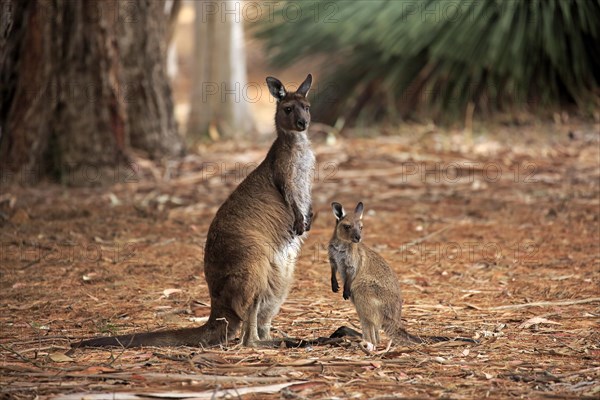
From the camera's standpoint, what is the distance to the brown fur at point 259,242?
423cm

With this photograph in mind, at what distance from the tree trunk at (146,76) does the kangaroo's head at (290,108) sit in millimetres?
4325

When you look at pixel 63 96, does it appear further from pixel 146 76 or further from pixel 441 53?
pixel 441 53

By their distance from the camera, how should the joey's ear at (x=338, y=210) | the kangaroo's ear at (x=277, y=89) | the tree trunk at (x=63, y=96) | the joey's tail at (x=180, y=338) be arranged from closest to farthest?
1. the joey's tail at (x=180, y=338)
2. the joey's ear at (x=338, y=210)
3. the kangaroo's ear at (x=277, y=89)
4. the tree trunk at (x=63, y=96)

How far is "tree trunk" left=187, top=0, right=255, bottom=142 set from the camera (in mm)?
12008

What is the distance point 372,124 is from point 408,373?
7.54 meters

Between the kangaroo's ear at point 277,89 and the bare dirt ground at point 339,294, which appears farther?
the kangaroo's ear at point 277,89

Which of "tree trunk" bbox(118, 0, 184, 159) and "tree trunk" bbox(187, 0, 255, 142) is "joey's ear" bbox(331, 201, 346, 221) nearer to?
"tree trunk" bbox(118, 0, 184, 159)

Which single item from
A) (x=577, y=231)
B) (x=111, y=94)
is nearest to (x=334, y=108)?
(x=111, y=94)

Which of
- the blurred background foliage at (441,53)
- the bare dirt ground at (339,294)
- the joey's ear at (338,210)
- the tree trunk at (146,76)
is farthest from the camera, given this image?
the blurred background foliage at (441,53)

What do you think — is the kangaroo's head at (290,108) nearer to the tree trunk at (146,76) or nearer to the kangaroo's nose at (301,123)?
the kangaroo's nose at (301,123)

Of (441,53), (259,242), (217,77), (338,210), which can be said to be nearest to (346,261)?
(338,210)

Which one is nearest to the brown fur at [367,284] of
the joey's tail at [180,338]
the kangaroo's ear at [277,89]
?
the joey's tail at [180,338]

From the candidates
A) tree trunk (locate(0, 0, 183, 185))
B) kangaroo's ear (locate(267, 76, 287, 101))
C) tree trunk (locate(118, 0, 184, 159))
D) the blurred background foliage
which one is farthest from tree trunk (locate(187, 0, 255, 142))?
kangaroo's ear (locate(267, 76, 287, 101))

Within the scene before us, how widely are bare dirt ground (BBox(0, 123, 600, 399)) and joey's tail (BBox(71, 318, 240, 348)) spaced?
5 centimetres
